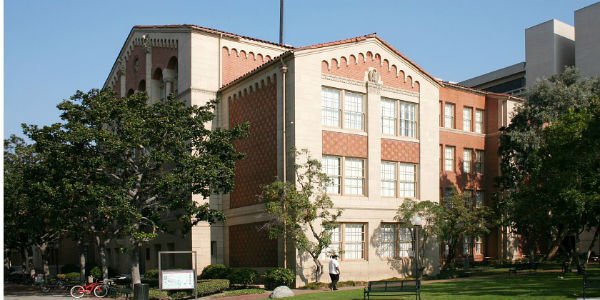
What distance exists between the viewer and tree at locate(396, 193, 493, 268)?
3269cm

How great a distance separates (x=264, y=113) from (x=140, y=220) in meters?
7.96

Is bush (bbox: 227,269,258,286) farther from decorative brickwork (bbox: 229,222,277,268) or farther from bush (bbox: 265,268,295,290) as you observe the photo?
bush (bbox: 265,268,295,290)

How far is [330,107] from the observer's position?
3206cm

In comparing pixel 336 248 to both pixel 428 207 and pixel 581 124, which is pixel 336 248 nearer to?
pixel 428 207

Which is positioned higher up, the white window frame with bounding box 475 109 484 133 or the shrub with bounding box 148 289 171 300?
the white window frame with bounding box 475 109 484 133

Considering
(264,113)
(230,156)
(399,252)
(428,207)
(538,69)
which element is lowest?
(399,252)

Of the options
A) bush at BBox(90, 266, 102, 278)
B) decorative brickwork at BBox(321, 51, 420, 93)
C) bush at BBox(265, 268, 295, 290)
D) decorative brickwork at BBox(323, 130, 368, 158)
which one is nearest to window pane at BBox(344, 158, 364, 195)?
decorative brickwork at BBox(323, 130, 368, 158)

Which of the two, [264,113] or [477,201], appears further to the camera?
[477,201]

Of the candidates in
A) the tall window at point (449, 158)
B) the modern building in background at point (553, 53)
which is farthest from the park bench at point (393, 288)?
the modern building in background at point (553, 53)

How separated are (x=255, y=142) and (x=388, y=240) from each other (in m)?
8.03

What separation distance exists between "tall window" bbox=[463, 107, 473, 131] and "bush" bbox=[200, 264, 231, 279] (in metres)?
17.6

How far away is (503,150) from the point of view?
3853cm

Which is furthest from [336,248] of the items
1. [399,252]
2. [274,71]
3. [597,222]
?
[597,222]

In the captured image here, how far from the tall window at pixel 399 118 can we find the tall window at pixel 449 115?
6.12 meters
